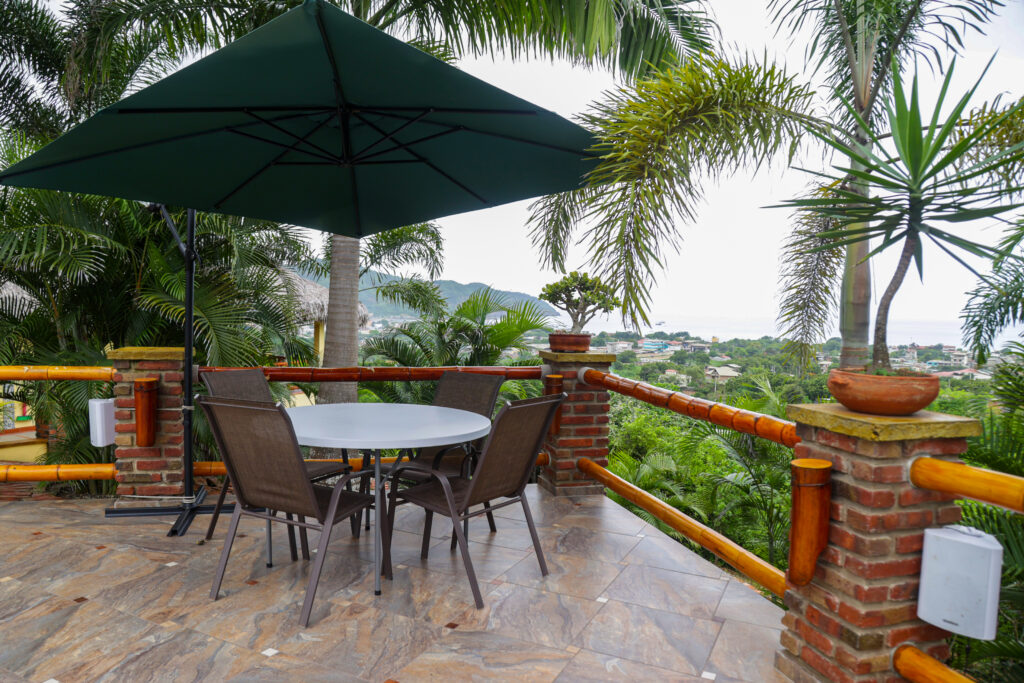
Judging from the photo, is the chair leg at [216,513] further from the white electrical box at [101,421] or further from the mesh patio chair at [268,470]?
the white electrical box at [101,421]

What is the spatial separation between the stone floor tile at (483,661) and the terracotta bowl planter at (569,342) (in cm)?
207

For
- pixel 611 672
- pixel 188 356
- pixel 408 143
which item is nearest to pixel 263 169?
pixel 408 143

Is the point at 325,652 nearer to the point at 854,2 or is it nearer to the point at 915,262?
the point at 915,262

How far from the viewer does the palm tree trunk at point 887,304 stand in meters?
1.64

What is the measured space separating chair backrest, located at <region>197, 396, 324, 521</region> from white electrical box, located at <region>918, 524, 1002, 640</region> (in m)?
1.95

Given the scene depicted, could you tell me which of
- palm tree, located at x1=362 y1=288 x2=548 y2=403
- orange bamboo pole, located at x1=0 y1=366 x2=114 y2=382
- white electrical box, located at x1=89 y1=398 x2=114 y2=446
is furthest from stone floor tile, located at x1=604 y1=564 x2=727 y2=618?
palm tree, located at x1=362 y1=288 x2=548 y2=403

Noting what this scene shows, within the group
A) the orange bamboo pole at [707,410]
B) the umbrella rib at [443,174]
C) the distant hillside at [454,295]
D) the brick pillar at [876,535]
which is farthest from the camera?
the distant hillside at [454,295]

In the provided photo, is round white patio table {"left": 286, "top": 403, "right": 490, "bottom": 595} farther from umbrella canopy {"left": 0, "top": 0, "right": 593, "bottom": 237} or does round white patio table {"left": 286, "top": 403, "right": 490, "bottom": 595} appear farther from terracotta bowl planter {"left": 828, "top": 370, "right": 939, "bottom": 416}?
terracotta bowl planter {"left": 828, "top": 370, "right": 939, "bottom": 416}

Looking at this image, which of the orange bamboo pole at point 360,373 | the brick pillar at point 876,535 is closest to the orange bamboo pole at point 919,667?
the brick pillar at point 876,535

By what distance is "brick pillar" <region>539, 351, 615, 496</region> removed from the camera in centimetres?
385

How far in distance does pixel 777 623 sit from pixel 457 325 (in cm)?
544

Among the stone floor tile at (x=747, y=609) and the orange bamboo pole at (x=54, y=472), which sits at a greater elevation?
the orange bamboo pole at (x=54, y=472)

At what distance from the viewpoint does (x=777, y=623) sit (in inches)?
89.4

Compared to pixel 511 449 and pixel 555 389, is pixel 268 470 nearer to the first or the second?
pixel 511 449
